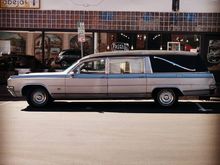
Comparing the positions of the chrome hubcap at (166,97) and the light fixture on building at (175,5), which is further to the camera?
the light fixture on building at (175,5)

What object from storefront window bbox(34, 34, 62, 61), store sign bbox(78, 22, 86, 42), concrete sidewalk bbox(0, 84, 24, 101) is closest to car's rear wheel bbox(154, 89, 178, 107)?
store sign bbox(78, 22, 86, 42)

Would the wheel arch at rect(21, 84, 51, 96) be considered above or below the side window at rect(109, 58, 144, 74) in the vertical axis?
below

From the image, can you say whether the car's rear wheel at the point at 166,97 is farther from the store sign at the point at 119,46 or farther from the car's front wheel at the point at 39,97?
the store sign at the point at 119,46

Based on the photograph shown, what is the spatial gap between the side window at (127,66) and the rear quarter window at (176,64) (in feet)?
1.15

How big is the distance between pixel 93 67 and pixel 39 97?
1713 millimetres

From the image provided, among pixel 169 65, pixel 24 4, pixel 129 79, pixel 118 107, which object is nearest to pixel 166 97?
pixel 169 65

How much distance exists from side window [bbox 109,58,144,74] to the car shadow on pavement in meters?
1.01

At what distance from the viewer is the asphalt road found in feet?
21.2

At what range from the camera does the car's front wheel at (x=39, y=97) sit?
13.3m

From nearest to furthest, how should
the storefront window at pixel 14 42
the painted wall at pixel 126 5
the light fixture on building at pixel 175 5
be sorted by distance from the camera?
the light fixture on building at pixel 175 5
the painted wall at pixel 126 5
the storefront window at pixel 14 42

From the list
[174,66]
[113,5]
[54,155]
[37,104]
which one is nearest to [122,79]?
[174,66]

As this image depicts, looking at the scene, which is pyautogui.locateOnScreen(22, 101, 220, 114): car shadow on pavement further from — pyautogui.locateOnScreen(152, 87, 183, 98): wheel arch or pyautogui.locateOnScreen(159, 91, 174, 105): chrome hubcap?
pyautogui.locateOnScreen(152, 87, 183, 98): wheel arch

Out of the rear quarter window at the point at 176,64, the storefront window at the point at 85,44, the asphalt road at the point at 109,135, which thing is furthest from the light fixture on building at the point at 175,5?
the asphalt road at the point at 109,135

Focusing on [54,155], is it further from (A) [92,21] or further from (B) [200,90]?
(A) [92,21]
